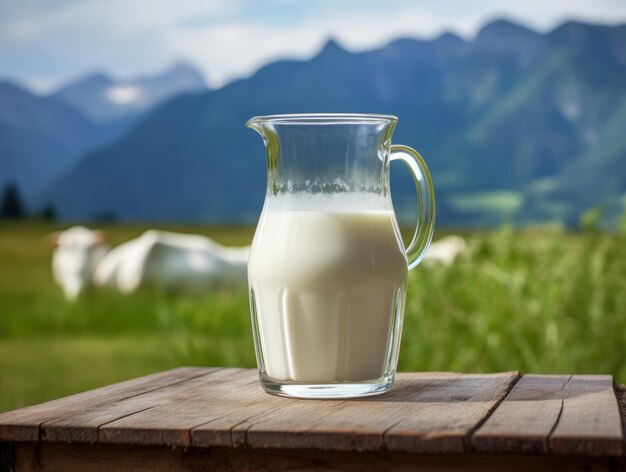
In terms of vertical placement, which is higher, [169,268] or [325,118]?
[325,118]

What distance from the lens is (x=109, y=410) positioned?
106cm

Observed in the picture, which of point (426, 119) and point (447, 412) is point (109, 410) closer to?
point (447, 412)

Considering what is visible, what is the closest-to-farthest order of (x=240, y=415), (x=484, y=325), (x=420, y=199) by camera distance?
(x=240, y=415) < (x=420, y=199) < (x=484, y=325)

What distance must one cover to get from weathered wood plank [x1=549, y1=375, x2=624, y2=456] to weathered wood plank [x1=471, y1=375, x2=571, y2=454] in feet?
0.04

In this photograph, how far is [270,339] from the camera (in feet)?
3.78

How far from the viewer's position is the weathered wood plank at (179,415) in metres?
→ 0.94

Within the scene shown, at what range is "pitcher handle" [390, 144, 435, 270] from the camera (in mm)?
1222

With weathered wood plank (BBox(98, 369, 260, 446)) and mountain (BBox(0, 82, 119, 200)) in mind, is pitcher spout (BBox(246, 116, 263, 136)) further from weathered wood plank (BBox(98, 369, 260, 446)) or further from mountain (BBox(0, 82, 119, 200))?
mountain (BBox(0, 82, 119, 200))

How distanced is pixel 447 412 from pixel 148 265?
3816mm

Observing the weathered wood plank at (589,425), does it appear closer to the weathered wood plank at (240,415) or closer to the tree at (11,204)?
the weathered wood plank at (240,415)

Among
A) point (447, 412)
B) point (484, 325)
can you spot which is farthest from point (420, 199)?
point (484, 325)

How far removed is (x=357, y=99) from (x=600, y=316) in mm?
3267

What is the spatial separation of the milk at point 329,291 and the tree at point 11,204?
437cm

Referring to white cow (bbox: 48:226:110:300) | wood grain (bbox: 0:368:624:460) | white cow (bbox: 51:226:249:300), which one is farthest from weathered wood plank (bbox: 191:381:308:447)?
white cow (bbox: 48:226:110:300)
